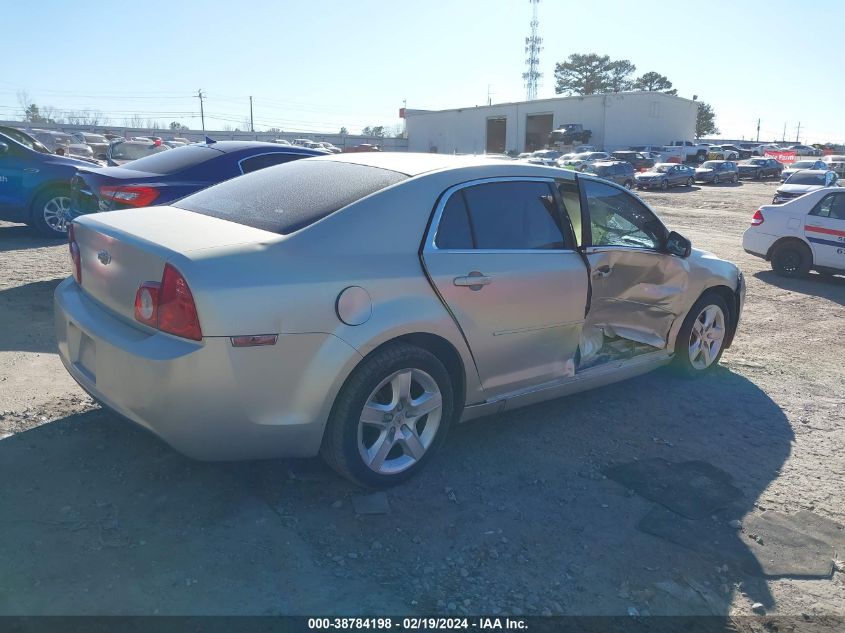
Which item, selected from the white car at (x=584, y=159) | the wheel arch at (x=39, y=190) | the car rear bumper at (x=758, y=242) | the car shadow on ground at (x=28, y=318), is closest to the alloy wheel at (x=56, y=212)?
the wheel arch at (x=39, y=190)

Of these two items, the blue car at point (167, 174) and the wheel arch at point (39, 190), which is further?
the wheel arch at point (39, 190)

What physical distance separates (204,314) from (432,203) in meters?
1.37

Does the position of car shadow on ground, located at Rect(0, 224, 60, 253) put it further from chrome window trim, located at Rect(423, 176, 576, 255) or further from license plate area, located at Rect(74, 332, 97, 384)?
chrome window trim, located at Rect(423, 176, 576, 255)

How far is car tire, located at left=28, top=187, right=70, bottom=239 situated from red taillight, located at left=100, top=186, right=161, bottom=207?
4144 mm

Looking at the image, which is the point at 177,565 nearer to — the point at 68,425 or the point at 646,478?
the point at 68,425

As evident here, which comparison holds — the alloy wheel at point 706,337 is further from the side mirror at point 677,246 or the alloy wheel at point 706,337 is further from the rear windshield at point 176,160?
the rear windshield at point 176,160

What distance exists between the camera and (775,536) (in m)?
3.44

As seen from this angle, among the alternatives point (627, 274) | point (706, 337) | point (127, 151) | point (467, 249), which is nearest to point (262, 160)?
point (627, 274)

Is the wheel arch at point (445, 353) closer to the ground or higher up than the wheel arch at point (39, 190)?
closer to the ground

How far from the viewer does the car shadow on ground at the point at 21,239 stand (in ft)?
31.6

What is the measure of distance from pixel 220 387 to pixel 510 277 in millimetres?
1712

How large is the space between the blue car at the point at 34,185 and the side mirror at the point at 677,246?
8.04 m

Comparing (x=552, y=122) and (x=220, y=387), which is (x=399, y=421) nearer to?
(x=220, y=387)

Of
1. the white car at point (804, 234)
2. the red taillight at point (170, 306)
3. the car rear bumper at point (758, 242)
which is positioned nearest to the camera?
the red taillight at point (170, 306)
